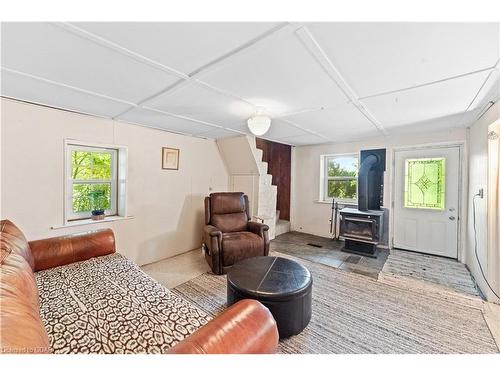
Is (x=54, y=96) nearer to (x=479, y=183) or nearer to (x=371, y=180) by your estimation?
(x=371, y=180)


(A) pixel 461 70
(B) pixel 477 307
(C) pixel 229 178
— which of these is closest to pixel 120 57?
(A) pixel 461 70

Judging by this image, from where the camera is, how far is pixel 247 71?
1508mm

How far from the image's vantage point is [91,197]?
292cm

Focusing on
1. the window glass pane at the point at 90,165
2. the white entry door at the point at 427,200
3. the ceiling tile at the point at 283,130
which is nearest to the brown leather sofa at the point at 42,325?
the window glass pane at the point at 90,165

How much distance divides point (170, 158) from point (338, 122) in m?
2.70

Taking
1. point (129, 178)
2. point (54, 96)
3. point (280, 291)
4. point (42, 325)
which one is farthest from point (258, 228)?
point (54, 96)

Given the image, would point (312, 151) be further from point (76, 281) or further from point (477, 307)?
point (76, 281)

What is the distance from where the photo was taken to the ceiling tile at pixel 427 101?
171cm

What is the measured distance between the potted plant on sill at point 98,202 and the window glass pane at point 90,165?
200mm

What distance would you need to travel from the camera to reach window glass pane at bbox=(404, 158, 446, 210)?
3.47 metres

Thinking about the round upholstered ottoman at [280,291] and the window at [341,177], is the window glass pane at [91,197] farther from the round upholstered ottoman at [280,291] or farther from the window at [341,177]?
the window at [341,177]

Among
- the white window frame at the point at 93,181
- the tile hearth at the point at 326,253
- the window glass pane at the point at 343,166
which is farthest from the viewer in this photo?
the window glass pane at the point at 343,166

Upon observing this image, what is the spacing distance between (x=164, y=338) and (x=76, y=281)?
3.48 ft

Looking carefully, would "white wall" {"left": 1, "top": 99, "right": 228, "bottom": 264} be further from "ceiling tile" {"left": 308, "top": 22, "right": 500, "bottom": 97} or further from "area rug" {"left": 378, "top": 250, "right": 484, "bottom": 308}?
"area rug" {"left": 378, "top": 250, "right": 484, "bottom": 308}
